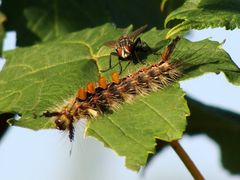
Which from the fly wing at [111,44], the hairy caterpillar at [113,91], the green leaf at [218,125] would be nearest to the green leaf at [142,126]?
the hairy caterpillar at [113,91]

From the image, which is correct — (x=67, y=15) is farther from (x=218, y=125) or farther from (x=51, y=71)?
(x=218, y=125)

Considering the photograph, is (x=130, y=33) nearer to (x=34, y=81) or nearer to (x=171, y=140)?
(x=34, y=81)

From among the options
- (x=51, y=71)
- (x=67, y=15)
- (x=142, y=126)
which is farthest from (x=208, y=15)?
(x=67, y=15)

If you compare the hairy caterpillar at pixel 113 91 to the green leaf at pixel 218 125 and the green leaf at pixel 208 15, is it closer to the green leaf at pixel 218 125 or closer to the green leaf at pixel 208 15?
the green leaf at pixel 208 15

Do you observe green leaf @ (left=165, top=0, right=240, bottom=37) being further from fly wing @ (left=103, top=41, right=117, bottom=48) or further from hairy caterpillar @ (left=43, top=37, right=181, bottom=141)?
fly wing @ (left=103, top=41, right=117, bottom=48)

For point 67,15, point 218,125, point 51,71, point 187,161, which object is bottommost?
point 218,125

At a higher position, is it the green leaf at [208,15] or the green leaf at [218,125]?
the green leaf at [208,15]

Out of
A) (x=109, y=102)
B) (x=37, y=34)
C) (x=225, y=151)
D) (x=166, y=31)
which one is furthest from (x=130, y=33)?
(x=225, y=151)
